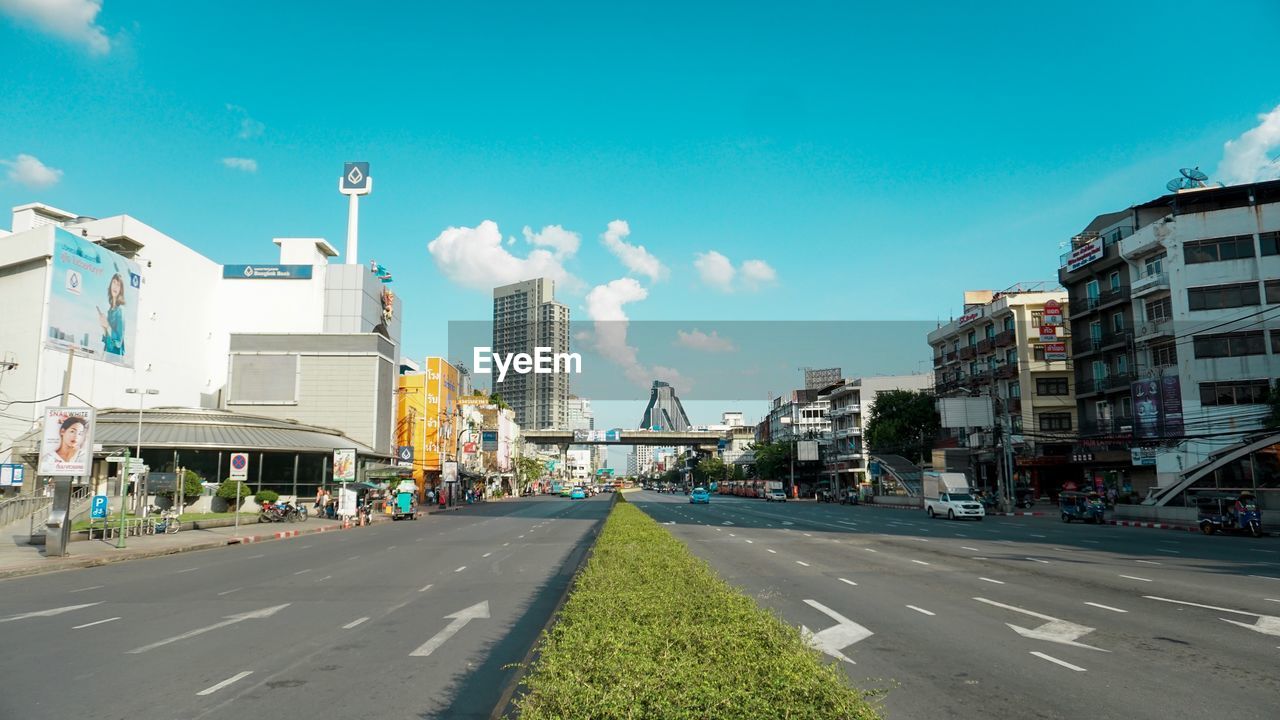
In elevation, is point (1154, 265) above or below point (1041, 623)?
above

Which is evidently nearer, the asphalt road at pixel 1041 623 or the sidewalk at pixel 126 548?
the asphalt road at pixel 1041 623

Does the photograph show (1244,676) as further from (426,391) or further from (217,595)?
(426,391)

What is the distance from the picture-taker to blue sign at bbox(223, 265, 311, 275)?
7631cm

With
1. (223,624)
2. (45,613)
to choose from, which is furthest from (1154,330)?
(45,613)

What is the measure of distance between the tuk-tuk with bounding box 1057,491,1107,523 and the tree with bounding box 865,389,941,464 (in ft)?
122

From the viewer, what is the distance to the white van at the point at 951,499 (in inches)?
1768

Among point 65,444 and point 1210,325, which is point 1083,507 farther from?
point 65,444

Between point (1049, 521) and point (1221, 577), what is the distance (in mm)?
30031

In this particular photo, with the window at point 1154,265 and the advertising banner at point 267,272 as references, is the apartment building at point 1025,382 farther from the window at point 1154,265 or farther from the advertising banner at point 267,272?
the advertising banner at point 267,272

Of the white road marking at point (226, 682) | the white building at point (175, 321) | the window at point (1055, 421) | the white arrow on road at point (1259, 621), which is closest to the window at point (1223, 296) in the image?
the window at point (1055, 421)

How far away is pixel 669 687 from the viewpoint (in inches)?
194

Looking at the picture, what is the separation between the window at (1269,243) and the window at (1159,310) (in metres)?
5.86

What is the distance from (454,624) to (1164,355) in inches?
2184

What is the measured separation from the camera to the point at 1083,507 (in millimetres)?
41781
